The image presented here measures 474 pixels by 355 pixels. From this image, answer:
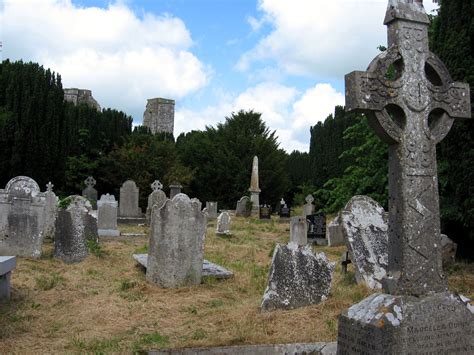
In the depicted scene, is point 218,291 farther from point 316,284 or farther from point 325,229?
point 325,229

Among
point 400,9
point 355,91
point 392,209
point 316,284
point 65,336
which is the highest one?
point 400,9

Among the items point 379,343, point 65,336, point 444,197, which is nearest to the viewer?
point 379,343

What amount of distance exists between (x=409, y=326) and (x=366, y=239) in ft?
15.6

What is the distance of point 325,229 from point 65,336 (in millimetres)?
11323

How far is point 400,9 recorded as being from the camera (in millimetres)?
4430

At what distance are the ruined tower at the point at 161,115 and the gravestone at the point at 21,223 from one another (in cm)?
4343

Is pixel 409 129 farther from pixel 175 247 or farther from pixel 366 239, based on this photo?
pixel 175 247

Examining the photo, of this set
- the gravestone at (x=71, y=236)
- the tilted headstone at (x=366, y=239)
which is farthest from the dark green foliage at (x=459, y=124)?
the gravestone at (x=71, y=236)

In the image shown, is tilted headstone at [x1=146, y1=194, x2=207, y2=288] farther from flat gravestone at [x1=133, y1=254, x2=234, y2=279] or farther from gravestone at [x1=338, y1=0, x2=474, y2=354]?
gravestone at [x1=338, y1=0, x2=474, y2=354]

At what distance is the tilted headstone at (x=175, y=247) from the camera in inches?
326

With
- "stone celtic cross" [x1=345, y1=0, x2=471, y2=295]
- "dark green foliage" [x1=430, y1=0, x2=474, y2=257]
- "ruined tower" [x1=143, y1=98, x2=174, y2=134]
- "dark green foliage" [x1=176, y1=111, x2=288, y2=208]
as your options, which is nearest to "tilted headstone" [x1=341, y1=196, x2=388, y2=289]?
"dark green foliage" [x1=430, y1=0, x2=474, y2=257]

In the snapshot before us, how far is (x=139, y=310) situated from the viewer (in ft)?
22.2

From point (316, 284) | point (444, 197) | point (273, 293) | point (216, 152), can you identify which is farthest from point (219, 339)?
point (216, 152)

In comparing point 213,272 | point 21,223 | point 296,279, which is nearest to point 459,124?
point 296,279
